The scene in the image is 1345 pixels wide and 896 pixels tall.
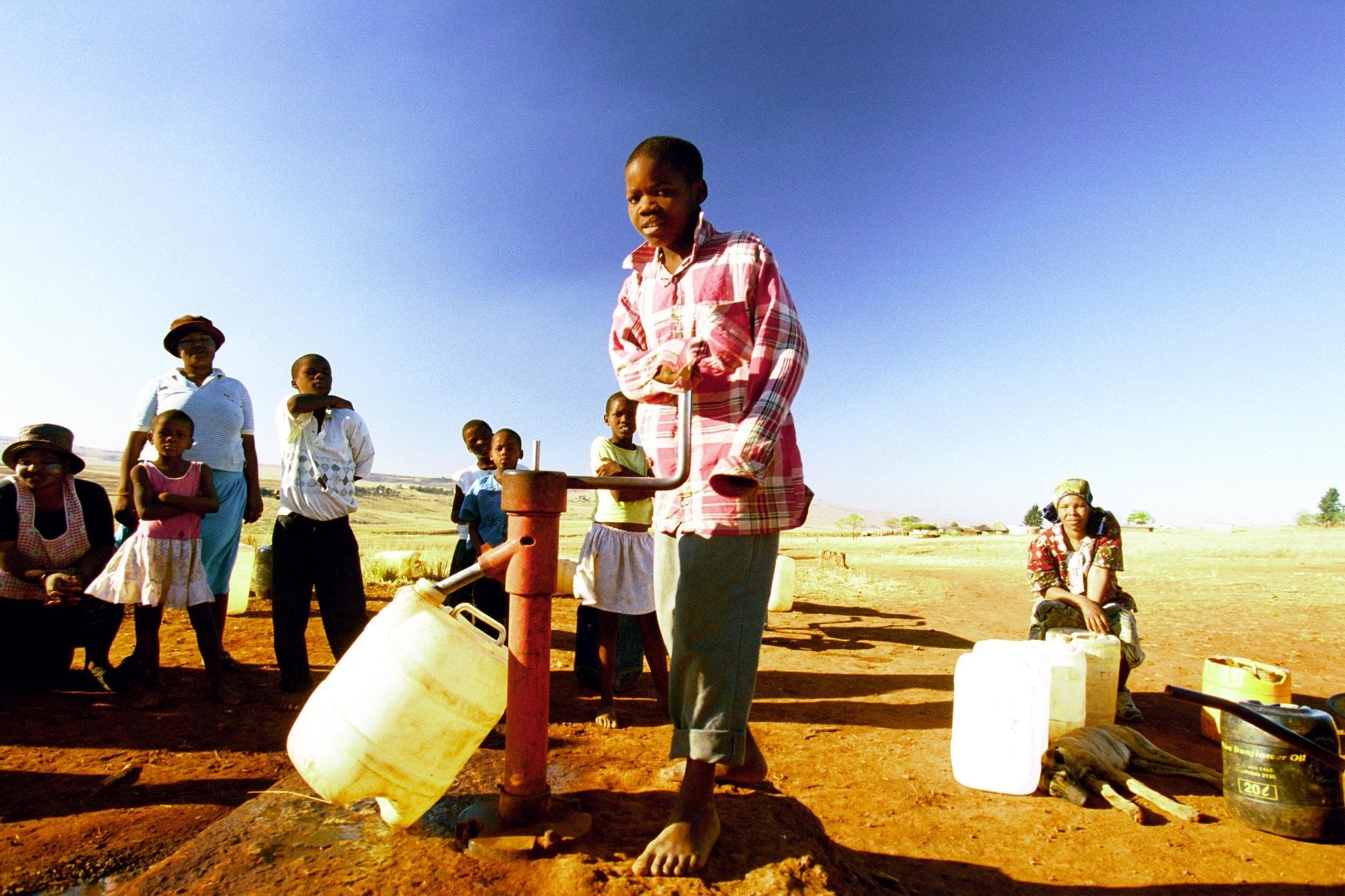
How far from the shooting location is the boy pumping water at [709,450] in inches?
75.7

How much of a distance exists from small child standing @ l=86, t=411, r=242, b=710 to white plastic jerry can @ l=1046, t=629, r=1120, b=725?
4401 mm

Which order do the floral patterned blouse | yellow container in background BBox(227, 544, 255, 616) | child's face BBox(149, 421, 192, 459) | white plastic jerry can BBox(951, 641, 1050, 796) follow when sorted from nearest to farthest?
white plastic jerry can BBox(951, 641, 1050, 796) → child's face BBox(149, 421, 192, 459) → the floral patterned blouse → yellow container in background BBox(227, 544, 255, 616)

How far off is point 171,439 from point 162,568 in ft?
2.26

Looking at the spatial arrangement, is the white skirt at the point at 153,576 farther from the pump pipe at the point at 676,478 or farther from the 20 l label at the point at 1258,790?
the 20 l label at the point at 1258,790

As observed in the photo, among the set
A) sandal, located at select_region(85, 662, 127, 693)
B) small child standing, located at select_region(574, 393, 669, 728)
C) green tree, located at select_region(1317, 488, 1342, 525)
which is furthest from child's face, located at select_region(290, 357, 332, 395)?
green tree, located at select_region(1317, 488, 1342, 525)

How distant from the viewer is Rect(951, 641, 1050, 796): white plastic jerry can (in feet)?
10.3

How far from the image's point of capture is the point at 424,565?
1067 cm

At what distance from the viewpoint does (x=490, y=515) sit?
527 cm

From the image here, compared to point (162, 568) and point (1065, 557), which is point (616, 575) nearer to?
point (162, 568)

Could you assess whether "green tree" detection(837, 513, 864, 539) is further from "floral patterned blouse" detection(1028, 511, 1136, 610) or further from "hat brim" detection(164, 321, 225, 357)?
"hat brim" detection(164, 321, 225, 357)

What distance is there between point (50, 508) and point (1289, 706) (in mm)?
5887

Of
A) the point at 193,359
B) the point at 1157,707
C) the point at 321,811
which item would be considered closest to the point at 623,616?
the point at 321,811

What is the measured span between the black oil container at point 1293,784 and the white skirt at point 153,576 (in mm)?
4801

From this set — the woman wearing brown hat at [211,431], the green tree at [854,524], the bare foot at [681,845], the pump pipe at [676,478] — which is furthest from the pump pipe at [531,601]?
the green tree at [854,524]
